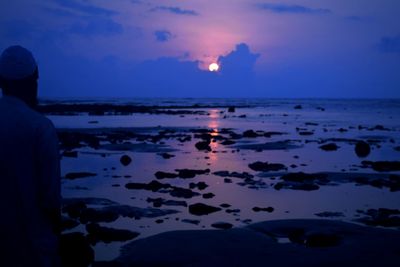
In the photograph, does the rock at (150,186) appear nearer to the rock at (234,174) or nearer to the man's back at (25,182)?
the rock at (234,174)

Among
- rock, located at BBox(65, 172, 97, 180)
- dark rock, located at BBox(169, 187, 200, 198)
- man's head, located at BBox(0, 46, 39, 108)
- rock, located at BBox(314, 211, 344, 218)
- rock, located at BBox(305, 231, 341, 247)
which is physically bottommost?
rock, located at BBox(65, 172, 97, 180)

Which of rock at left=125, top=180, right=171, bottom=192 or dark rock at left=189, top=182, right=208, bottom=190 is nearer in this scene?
rock at left=125, top=180, right=171, bottom=192

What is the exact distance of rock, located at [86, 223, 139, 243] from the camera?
10.5 meters

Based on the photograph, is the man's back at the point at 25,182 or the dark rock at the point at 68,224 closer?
the man's back at the point at 25,182

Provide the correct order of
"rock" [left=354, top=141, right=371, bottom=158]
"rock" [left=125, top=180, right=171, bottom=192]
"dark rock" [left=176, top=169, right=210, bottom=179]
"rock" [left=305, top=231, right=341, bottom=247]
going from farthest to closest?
"rock" [left=354, top=141, right=371, bottom=158] → "dark rock" [left=176, top=169, right=210, bottom=179] → "rock" [left=125, top=180, right=171, bottom=192] → "rock" [left=305, top=231, right=341, bottom=247]

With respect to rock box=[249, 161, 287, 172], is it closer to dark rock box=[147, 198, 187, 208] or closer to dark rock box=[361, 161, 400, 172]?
dark rock box=[361, 161, 400, 172]

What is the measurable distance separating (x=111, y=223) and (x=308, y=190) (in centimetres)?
784

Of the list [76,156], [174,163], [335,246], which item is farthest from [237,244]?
[76,156]

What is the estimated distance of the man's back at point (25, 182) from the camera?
10.7 ft

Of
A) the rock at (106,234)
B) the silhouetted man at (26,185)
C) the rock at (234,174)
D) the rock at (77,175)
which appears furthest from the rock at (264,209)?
the silhouetted man at (26,185)

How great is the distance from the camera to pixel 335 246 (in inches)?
383

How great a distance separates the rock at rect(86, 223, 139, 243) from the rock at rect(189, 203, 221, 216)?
250cm

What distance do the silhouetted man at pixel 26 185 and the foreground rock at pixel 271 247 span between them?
Answer: 557cm

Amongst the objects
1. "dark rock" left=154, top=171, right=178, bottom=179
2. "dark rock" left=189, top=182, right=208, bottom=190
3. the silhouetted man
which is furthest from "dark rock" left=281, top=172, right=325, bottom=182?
the silhouetted man
